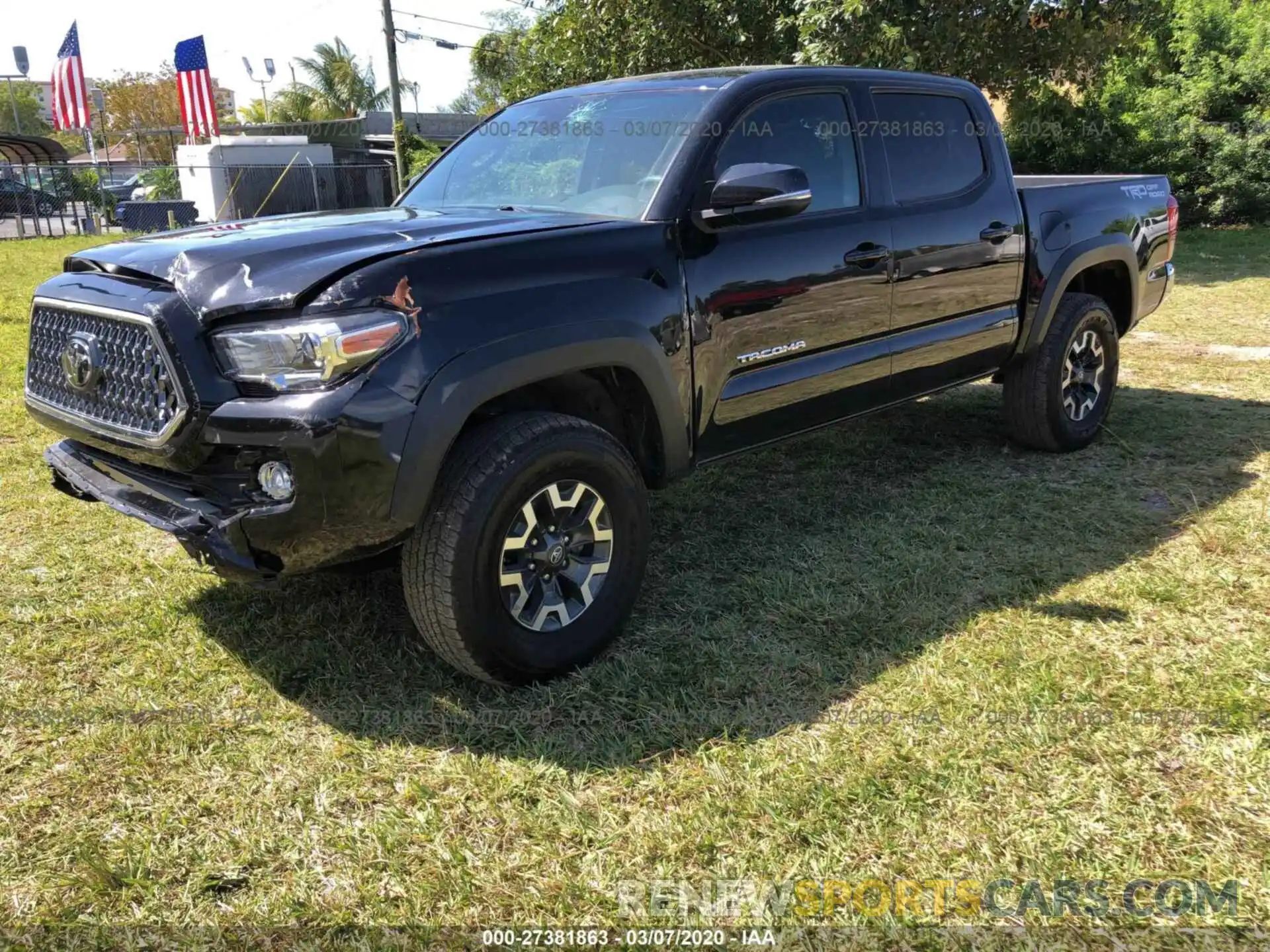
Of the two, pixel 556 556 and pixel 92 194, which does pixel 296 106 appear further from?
pixel 556 556

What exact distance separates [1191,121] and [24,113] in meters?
97.6

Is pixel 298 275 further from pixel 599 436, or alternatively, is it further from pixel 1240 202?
pixel 1240 202

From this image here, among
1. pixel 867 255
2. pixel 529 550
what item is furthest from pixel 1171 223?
pixel 529 550

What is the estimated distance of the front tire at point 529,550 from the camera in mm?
2771

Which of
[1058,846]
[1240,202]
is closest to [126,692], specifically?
[1058,846]

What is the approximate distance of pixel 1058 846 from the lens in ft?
7.74

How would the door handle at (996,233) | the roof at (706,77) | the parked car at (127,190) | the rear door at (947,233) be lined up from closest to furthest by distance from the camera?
1. the roof at (706,77)
2. the rear door at (947,233)
3. the door handle at (996,233)
4. the parked car at (127,190)

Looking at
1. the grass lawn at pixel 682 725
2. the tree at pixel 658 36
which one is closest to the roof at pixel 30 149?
the tree at pixel 658 36

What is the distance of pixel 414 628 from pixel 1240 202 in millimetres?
17248

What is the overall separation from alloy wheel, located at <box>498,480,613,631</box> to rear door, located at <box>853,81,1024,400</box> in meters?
1.78

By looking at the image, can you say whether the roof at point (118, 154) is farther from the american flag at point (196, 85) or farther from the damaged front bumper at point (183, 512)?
the damaged front bumper at point (183, 512)

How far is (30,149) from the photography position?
2523cm

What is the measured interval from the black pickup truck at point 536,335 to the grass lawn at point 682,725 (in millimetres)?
420

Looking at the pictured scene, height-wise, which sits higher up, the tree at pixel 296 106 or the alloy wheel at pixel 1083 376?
the tree at pixel 296 106
